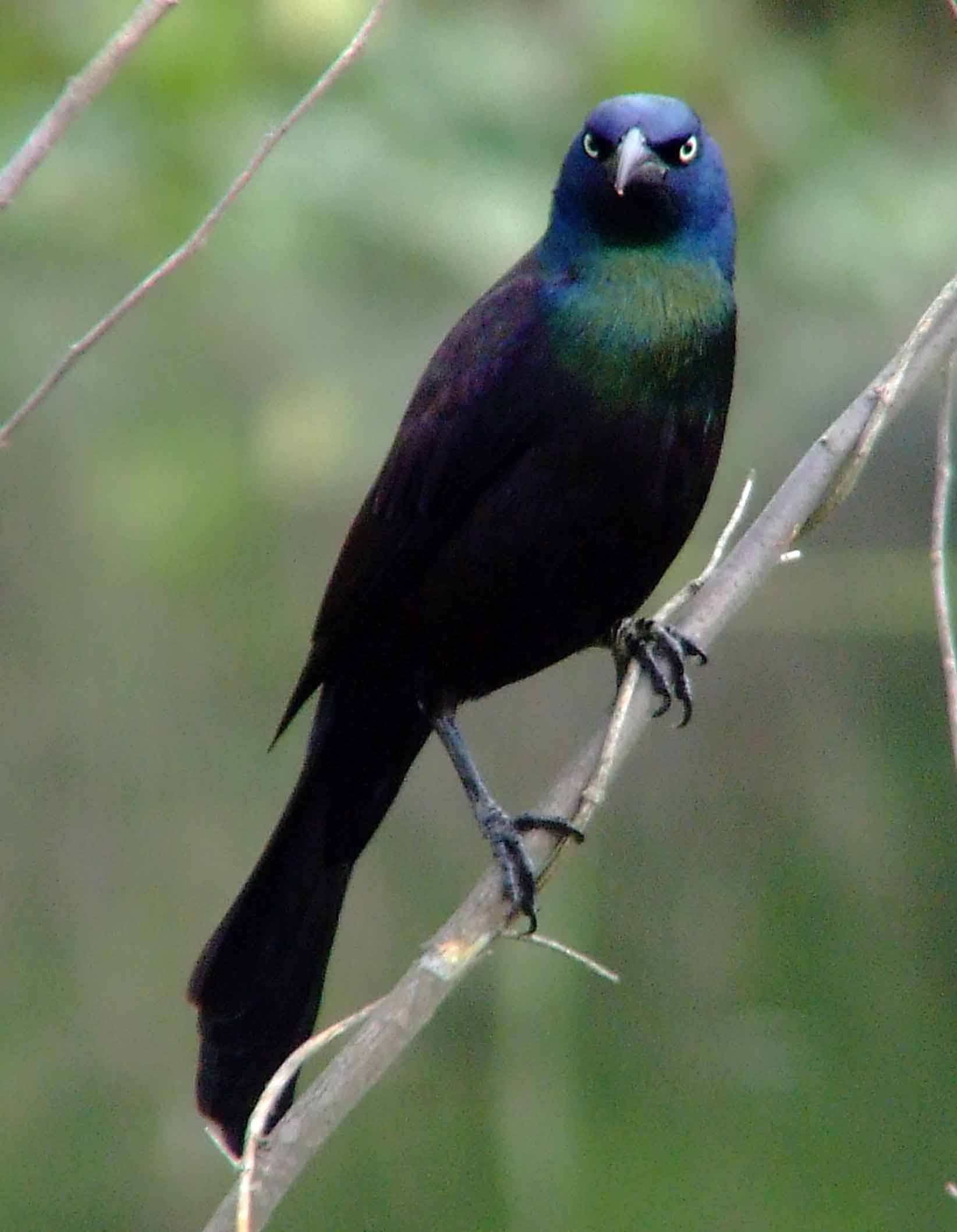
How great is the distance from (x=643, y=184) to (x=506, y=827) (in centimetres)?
92

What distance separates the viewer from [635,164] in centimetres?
308

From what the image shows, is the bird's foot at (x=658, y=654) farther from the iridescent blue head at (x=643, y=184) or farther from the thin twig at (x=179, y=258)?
the thin twig at (x=179, y=258)

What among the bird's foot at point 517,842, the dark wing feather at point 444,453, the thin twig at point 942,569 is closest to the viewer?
the thin twig at point 942,569

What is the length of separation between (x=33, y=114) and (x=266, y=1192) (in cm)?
173

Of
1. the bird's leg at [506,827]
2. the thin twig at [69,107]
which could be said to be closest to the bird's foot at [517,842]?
the bird's leg at [506,827]

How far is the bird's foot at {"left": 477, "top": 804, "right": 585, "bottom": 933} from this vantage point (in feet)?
8.78

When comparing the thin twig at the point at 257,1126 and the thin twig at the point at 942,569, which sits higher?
the thin twig at the point at 942,569

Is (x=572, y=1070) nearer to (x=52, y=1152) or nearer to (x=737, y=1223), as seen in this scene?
(x=737, y=1223)

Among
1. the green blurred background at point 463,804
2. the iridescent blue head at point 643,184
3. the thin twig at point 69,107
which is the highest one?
the thin twig at point 69,107

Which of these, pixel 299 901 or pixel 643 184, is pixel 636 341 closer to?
pixel 643 184

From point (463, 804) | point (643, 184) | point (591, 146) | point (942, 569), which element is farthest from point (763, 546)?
point (463, 804)

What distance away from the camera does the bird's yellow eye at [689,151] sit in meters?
3.13

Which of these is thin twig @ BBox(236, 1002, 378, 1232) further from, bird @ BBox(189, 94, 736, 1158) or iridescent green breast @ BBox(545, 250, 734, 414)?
iridescent green breast @ BBox(545, 250, 734, 414)

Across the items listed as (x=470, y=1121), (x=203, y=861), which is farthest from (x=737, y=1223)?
(x=203, y=861)
